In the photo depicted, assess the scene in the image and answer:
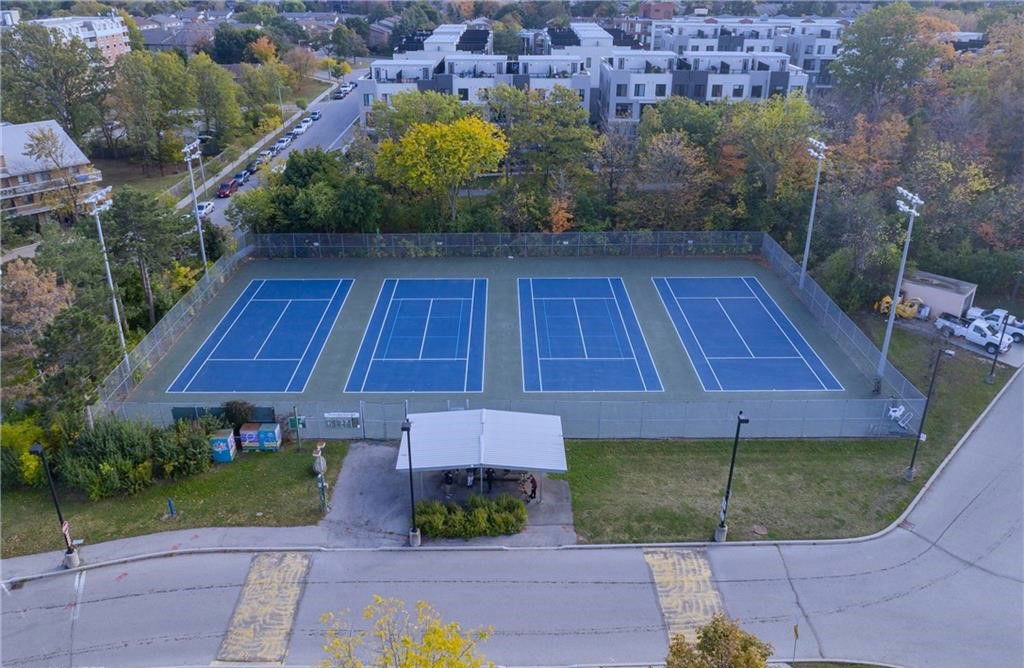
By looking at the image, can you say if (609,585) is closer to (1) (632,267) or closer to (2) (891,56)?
(1) (632,267)

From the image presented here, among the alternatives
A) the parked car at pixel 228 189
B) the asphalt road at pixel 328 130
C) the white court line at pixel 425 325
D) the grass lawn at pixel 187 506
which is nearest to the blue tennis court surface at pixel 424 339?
the white court line at pixel 425 325

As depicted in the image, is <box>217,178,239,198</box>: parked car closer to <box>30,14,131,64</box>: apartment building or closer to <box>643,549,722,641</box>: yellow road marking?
<box>30,14,131,64</box>: apartment building

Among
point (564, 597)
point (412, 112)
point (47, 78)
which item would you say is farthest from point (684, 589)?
point (47, 78)

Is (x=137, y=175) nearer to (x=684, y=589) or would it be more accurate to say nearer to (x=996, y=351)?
(x=684, y=589)

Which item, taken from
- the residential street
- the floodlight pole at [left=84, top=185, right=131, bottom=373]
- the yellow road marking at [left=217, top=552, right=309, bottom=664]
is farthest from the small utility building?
the floodlight pole at [left=84, top=185, right=131, bottom=373]

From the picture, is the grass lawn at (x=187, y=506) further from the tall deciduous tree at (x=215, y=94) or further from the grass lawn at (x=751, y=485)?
the tall deciduous tree at (x=215, y=94)
